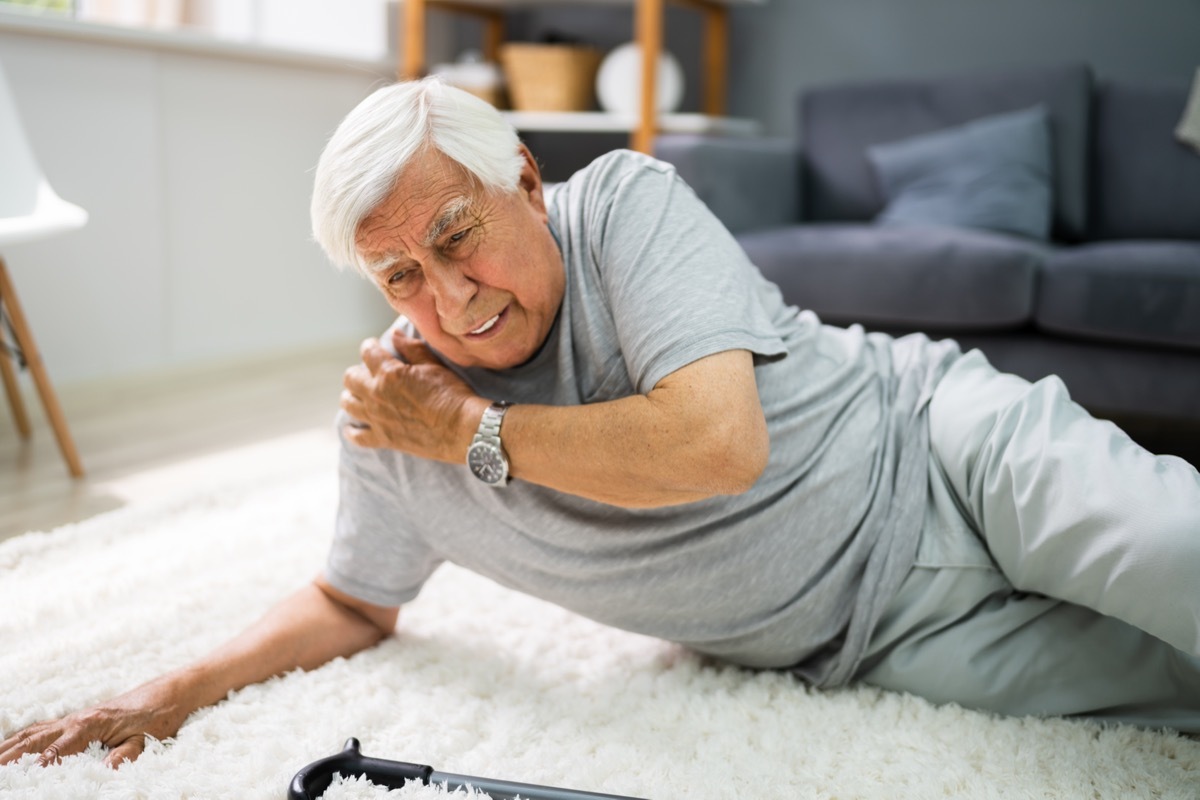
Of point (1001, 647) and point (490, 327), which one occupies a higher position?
point (490, 327)

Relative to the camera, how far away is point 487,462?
3.62 ft

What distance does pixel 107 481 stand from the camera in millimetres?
2105

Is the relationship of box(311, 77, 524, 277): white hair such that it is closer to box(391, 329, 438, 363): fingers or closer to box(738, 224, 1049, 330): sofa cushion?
box(391, 329, 438, 363): fingers

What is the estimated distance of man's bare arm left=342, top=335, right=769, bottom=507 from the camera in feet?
3.34

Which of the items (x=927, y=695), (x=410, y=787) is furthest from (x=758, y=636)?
(x=410, y=787)

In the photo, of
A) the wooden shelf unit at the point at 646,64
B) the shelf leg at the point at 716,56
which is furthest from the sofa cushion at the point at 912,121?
the shelf leg at the point at 716,56

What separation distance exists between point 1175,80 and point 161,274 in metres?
2.85

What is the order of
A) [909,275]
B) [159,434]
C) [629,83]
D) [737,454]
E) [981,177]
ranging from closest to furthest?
[737,454]
[909,275]
[159,434]
[981,177]
[629,83]

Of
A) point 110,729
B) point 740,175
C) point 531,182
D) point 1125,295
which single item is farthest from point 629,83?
point 110,729

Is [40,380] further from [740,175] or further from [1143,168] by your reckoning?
[1143,168]

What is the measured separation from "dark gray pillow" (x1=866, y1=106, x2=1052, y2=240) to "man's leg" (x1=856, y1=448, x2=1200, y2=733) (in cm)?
167

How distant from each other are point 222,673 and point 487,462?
0.42 metres

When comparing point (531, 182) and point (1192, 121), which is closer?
point (531, 182)

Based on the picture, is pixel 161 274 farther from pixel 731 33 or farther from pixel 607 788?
pixel 607 788
